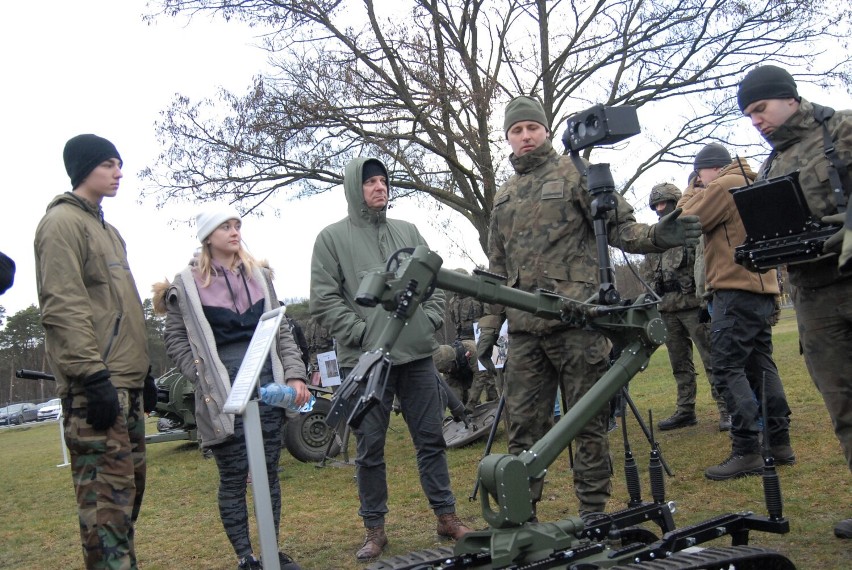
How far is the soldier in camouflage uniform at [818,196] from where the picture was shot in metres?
3.49

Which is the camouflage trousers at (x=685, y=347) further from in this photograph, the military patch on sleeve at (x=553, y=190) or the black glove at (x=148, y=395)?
the black glove at (x=148, y=395)

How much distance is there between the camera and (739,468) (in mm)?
5164

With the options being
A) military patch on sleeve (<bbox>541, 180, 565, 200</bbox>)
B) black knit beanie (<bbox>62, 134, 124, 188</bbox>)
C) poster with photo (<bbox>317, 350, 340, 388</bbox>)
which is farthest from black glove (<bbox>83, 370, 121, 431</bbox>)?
poster with photo (<bbox>317, 350, 340, 388</bbox>)

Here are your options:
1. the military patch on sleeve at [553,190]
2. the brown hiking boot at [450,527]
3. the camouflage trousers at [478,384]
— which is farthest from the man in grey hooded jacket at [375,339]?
the camouflage trousers at [478,384]

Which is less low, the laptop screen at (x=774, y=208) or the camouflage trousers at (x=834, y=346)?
the laptop screen at (x=774, y=208)

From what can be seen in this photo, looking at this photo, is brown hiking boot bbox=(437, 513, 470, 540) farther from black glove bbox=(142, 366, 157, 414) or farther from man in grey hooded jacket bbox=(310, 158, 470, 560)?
black glove bbox=(142, 366, 157, 414)

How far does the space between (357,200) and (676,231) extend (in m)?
2.16

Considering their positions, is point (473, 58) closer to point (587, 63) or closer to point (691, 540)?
point (587, 63)

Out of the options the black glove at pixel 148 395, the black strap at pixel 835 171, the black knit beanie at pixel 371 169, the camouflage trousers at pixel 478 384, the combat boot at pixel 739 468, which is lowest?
the combat boot at pixel 739 468

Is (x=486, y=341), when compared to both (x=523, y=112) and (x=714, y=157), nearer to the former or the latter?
(x=523, y=112)

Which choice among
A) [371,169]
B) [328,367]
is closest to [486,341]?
[371,169]

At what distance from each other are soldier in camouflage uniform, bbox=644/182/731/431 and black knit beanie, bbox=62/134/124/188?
17.0ft

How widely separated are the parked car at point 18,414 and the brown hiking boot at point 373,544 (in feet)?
141

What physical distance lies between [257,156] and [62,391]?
9.22m
